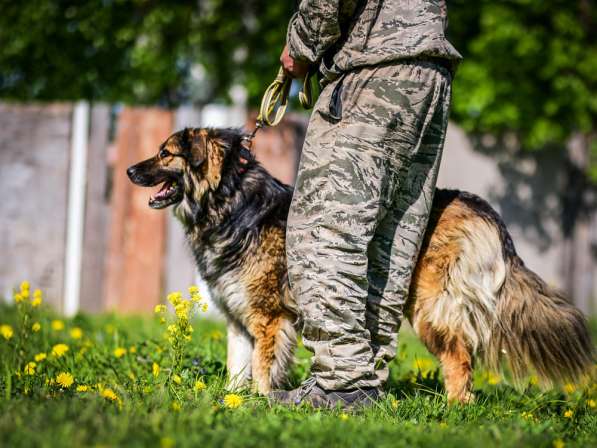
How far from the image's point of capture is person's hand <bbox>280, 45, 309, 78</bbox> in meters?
3.15

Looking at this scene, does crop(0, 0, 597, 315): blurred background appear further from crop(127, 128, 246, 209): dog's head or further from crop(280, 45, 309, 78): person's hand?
crop(280, 45, 309, 78): person's hand

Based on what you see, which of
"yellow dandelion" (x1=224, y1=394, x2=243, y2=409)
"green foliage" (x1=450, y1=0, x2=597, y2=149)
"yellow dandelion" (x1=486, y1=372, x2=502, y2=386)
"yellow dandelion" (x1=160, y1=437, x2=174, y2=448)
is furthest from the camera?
"green foliage" (x1=450, y1=0, x2=597, y2=149)

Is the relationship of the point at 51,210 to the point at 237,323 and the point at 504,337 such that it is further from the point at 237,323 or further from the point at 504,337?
the point at 504,337

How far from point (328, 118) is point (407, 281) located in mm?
937

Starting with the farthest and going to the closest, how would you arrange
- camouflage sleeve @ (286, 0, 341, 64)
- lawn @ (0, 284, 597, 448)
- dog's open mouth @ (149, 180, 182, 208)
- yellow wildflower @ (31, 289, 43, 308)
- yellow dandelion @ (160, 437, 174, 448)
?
dog's open mouth @ (149, 180, 182, 208), yellow wildflower @ (31, 289, 43, 308), camouflage sleeve @ (286, 0, 341, 64), lawn @ (0, 284, 597, 448), yellow dandelion @ (160, 437, 174, 448)

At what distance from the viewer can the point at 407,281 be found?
323cm

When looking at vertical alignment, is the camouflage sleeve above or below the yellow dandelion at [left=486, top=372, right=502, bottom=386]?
above


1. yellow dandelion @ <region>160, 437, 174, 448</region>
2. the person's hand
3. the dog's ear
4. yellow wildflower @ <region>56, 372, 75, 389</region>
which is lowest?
yellow wildflower @ <region>56, 372, 75, 389</region>

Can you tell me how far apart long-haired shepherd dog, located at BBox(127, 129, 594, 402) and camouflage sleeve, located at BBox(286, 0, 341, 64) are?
0.90 meters

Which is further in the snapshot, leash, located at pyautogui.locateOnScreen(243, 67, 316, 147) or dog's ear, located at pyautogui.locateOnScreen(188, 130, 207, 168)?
dog's ear, located at pyautogui.locateOnScreen(188, 130, 207, 168)

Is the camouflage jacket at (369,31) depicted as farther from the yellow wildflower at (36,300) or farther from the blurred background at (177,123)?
the blurred background at (177,123)

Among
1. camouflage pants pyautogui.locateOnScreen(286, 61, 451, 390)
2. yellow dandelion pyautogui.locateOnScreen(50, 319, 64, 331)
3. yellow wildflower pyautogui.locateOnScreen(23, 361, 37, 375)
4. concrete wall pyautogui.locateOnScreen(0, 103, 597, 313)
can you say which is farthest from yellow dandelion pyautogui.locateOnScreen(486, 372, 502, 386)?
concrete wall pyautogui.locateOnScreen(0, 103, 597, 313)

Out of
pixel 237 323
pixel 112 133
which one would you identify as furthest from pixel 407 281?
pixel 112 133

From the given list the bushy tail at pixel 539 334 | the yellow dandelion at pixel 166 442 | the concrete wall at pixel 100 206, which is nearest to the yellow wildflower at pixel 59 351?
the yellow dandelion at pixel 166 442
